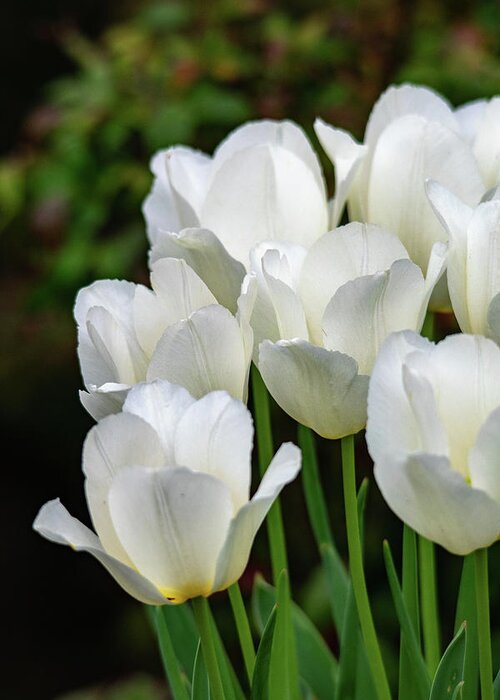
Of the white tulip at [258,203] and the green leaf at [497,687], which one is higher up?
the white tulip at [258,203]

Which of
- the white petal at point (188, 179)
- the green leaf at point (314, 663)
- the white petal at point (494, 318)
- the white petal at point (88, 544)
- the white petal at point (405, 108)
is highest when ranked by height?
the white petal at point (405, 108)

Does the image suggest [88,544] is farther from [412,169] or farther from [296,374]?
[412,169]

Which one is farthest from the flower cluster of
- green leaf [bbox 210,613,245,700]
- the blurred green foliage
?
the blurred green foliage

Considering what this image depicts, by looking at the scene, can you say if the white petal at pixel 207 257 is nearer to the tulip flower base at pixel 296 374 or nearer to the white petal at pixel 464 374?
the tulip flower base at pixel 296 374

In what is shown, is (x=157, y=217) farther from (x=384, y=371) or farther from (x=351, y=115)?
(x=351, y=115)

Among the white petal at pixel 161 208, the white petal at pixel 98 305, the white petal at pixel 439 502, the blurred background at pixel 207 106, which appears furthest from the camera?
the blurred background at pixel 207 106

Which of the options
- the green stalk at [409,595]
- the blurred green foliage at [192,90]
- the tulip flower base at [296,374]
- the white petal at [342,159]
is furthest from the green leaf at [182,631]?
the blurred green foliage at [192,90]

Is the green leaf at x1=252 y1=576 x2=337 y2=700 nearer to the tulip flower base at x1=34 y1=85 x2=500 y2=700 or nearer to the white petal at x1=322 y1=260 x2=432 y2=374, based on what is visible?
the tulip flower base at x1=34 y1=85 x2=500 y2=700
